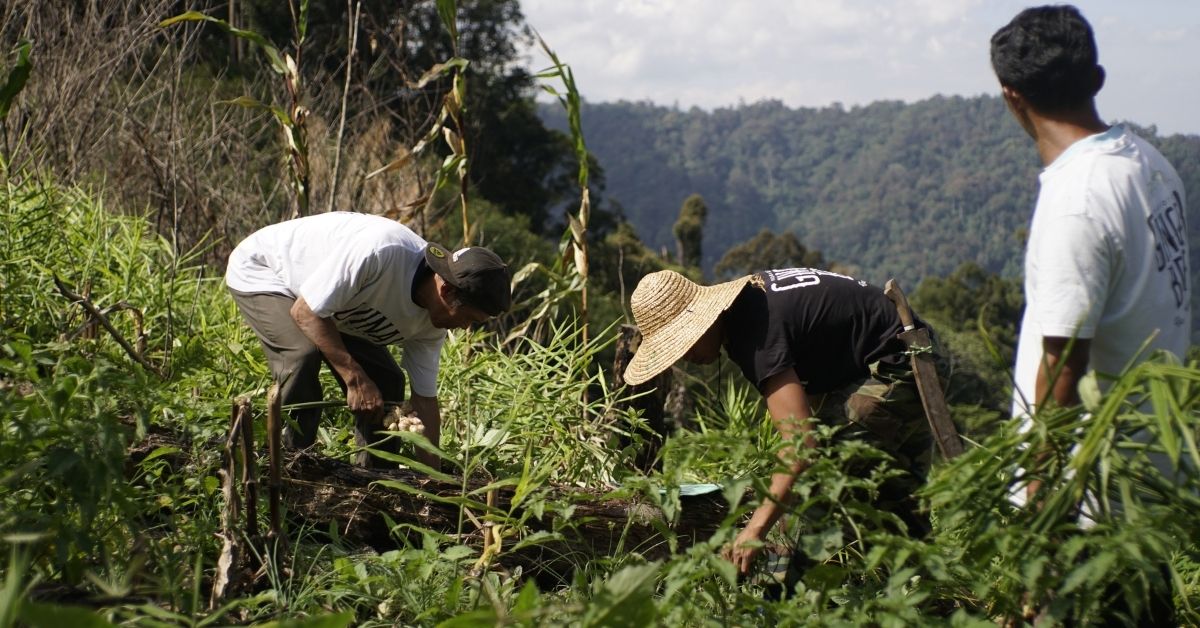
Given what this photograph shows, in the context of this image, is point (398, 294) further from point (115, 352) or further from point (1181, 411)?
point (1181, 411)

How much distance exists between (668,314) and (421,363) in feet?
3.78

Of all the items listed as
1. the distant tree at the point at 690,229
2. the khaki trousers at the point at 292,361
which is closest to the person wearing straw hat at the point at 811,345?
the khaki trousers at the point at 292,361

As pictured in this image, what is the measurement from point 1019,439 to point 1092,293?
1.27 ft

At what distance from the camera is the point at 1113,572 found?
1.95m

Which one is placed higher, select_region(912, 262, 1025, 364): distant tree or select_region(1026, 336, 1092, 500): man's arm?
select_region(1026, 336, 1092, 500): man's arm

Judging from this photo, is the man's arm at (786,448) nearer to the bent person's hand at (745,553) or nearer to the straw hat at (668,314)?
the bent person's hand at (745,553)

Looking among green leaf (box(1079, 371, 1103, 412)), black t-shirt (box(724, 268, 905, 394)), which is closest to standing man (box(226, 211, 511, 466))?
black t-shirt (box(724, 268, 905, 394))

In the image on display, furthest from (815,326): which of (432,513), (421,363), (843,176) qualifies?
(843,176)

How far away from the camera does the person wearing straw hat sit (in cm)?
294

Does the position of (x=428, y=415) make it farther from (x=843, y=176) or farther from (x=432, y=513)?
(x=843, y=176)

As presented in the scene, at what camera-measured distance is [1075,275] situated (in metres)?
2.18

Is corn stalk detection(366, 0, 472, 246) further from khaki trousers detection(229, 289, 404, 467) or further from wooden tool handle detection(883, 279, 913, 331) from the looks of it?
wooden tool handle detection(883, 279, 913, 331)

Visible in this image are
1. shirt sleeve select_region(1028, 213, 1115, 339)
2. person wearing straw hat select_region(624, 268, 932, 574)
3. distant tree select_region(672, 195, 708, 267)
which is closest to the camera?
shirt sleeve select_region(1028, 213, 1115, 339)

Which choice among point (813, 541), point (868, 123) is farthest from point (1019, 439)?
point (868, 123)
